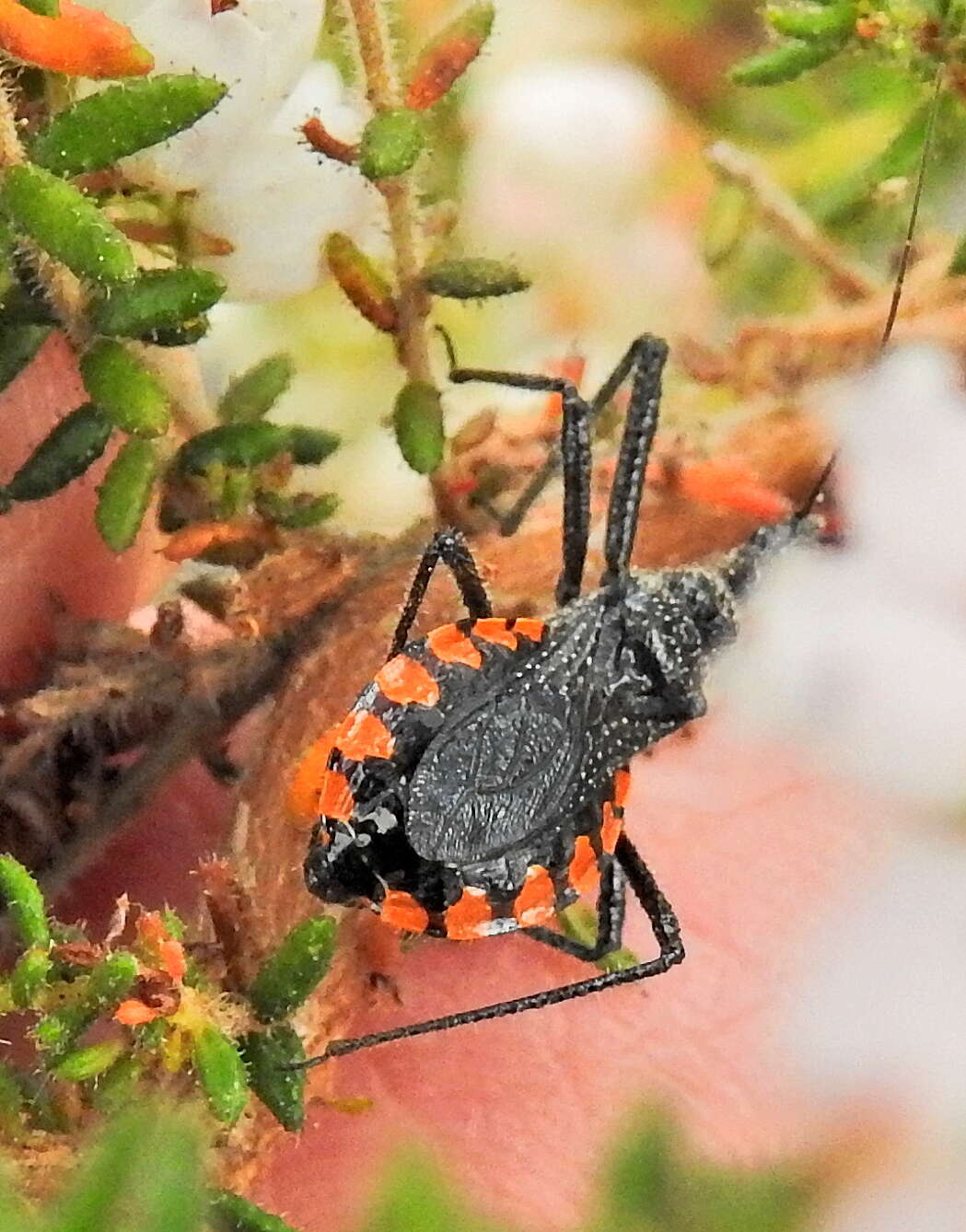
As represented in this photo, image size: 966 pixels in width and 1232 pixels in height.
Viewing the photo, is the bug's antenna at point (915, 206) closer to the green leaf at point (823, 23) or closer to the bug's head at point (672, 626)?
the green leaf at point (823, 23)

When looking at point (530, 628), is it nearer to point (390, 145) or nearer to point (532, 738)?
point (532, 738)

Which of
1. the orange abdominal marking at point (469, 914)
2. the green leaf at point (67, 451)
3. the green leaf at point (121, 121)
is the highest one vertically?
the green leaf at point (121, 121)

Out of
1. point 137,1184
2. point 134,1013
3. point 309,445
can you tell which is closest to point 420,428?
point 309,445

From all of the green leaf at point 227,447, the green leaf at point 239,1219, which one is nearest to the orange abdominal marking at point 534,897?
the green leaf at point 239,1219

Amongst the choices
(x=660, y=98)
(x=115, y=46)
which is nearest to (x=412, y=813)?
(x=115, y=46)

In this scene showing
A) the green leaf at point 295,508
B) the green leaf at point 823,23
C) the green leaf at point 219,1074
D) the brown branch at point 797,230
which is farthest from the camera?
the brown branch at point 797,230

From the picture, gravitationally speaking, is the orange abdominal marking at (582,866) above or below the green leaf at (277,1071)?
below

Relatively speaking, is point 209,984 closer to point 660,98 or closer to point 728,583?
point 728,583

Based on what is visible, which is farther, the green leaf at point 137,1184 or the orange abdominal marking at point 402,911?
the orange abdominal marking at point 402,911
